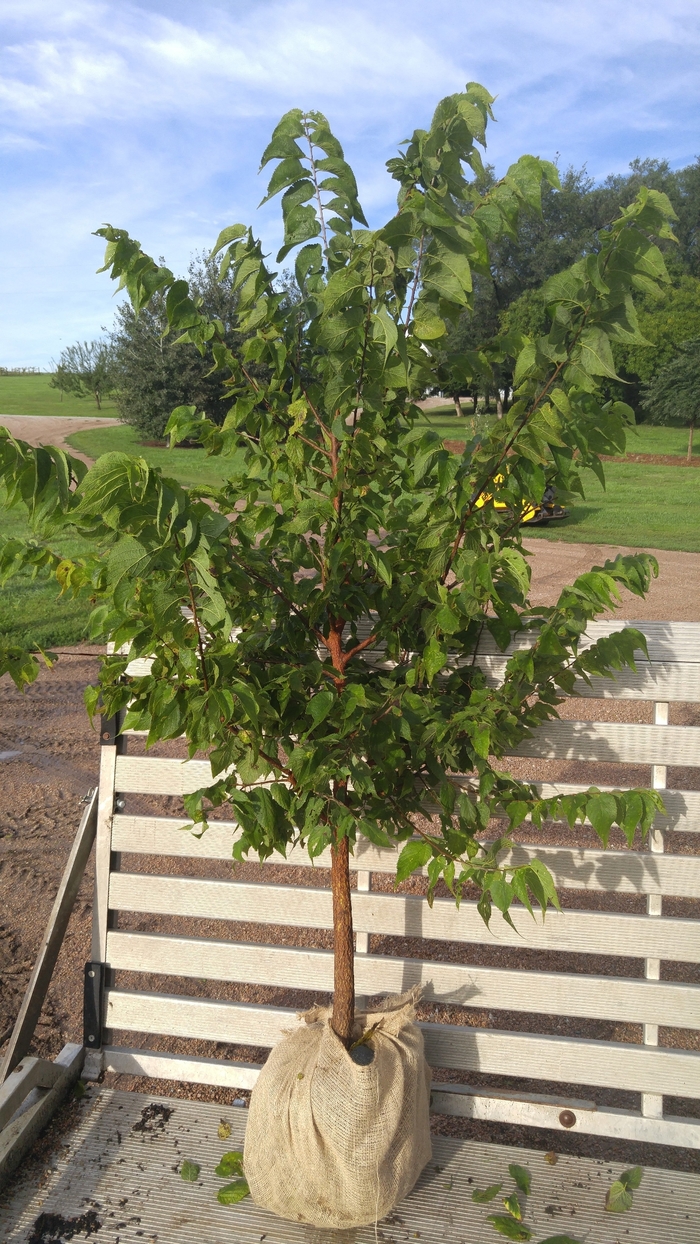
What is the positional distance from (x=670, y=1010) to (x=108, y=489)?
2304 millimetres

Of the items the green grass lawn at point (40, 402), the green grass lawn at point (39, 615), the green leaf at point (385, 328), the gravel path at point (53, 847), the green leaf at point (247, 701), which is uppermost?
the green grass lawn at point (40, 402)

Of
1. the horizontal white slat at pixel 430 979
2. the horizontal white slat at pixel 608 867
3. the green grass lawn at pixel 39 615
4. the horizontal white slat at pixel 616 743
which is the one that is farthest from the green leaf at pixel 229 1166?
the green grass lawn at pixel 39 615

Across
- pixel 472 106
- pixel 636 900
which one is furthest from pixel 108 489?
pixel 636 900

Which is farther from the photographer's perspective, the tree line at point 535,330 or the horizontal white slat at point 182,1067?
the tree line at point 535,330

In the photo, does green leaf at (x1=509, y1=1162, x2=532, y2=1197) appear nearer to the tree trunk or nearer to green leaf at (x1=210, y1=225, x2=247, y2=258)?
the tree trunk

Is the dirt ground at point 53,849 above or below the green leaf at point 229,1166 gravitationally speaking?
below

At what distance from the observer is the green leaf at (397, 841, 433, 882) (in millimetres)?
2098

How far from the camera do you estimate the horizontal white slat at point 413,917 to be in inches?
107

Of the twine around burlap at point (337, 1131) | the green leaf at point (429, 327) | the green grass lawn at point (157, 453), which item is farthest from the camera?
the green grass lawn at point (157, 453)

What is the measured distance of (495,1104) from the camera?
9.23 feet

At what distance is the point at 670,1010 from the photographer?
2.71m

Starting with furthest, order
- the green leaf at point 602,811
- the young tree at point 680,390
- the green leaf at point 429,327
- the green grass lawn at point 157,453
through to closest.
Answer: the young tree at point 680,390 < the green grass lawn at point 157,453 < the green leaf at point 602,811 < the green leaf at point 429,327

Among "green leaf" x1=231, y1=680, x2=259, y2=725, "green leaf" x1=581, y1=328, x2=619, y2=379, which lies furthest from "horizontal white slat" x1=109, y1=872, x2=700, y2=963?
"green leaf" x1=581, y1=328, x2=619, y2=379

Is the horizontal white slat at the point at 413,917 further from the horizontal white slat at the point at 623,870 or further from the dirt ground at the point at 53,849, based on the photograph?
the dirt ground at the point at 53,849
